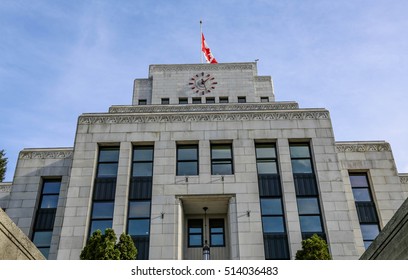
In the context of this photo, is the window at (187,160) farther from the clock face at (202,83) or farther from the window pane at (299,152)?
the clock face at (202,83)

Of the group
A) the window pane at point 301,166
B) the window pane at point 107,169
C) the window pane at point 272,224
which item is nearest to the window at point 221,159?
the window pane at point 272,224

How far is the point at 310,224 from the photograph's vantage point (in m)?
23.4

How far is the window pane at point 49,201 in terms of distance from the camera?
87.9 ft

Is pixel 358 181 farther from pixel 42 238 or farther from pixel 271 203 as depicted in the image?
pixel 42 238

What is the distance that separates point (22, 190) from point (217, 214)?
13055 mm

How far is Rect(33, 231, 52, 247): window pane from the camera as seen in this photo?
2519 centimetres

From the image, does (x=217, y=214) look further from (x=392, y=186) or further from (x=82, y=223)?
(x=392, y=186)

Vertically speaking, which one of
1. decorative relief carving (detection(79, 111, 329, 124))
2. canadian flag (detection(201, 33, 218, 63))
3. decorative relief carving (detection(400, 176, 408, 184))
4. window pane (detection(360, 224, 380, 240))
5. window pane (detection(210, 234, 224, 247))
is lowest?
window pane (detection(210, 234, 224, 247))

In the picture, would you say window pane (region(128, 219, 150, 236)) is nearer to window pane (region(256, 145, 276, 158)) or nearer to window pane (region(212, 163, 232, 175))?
window pane (region(212, 163, 232, 175))

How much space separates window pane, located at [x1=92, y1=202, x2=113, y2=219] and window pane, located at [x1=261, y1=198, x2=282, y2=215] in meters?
9.02

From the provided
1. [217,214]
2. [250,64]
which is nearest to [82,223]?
[217,214]

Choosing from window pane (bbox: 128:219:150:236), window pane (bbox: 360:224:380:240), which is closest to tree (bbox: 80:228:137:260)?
window pane (bbox: 128:219:150:236)

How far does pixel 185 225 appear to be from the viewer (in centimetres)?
2533

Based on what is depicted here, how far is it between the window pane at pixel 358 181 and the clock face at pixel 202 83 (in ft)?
55.8
